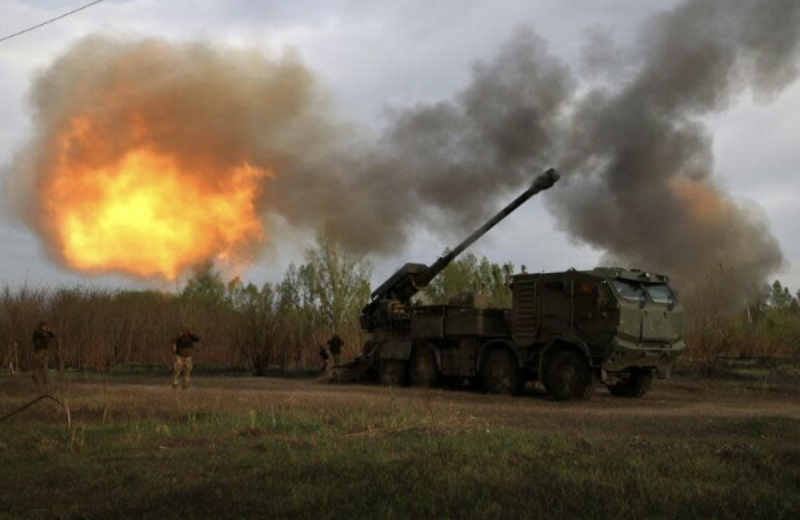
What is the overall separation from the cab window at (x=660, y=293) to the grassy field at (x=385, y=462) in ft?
13.6

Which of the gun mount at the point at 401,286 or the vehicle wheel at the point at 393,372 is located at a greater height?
the gun mount at the point at 401,286

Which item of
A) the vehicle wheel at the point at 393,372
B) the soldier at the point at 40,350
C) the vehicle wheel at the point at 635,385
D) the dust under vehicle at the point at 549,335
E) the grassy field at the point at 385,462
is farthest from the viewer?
the vehicle wheel at the point at 393,372

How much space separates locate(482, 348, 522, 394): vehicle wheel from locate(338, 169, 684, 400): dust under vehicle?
0.02 m

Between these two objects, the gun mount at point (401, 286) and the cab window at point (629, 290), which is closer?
the cab window at point (629, 290)

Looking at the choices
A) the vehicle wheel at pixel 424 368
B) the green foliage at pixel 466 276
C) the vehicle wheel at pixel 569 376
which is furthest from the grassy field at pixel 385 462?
the green foliage at pixel 466 276

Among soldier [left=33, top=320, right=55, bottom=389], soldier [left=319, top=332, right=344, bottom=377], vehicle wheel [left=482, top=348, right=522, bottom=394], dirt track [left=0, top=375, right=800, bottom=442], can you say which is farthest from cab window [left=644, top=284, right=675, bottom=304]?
soldier [left=33, top=320, right=55, bottom=389]

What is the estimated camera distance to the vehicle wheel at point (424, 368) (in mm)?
23562

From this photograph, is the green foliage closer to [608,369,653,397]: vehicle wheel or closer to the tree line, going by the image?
the tree line

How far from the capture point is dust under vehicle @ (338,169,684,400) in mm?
19438

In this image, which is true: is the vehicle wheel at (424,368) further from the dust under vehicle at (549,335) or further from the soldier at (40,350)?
the soldier at (40,350)

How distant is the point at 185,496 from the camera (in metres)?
8.06

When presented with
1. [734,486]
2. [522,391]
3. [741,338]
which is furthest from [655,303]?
[741,338]

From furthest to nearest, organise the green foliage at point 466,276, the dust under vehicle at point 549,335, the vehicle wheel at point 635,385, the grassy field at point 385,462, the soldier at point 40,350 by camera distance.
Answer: the green foliage at point 466,276 → the soldier at point 40,350 → the vehicle wheel at point 635,385 → the dust under vehicle at point 549,335 → the grassy field at point 385,462

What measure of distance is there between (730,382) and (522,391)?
7.15 meters
